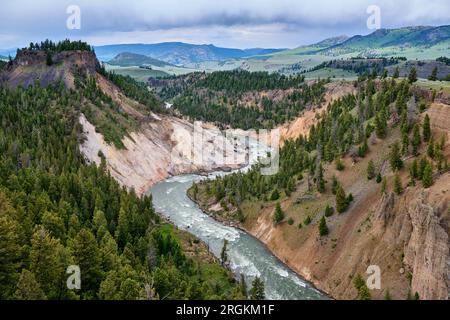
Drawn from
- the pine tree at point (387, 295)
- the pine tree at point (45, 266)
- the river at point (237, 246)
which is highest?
the pine tree at point (45, 266)

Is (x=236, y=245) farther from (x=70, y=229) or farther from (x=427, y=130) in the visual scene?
(x=427, y=130)

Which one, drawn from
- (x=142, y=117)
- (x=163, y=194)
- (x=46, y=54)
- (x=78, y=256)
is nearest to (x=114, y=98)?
(x=142, y=117)

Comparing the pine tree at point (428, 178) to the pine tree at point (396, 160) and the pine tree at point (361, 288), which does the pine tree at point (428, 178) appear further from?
the pine tree at point (361, 288)

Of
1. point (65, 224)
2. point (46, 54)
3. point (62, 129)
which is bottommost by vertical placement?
point (65, 224)

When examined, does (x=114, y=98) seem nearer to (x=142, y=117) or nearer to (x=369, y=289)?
(x=142, y=117)

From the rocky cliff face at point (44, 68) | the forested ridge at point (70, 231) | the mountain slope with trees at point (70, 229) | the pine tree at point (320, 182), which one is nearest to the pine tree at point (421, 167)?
the pine tree at point (320, 182)

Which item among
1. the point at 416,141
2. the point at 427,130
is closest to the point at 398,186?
the point at 416,141
